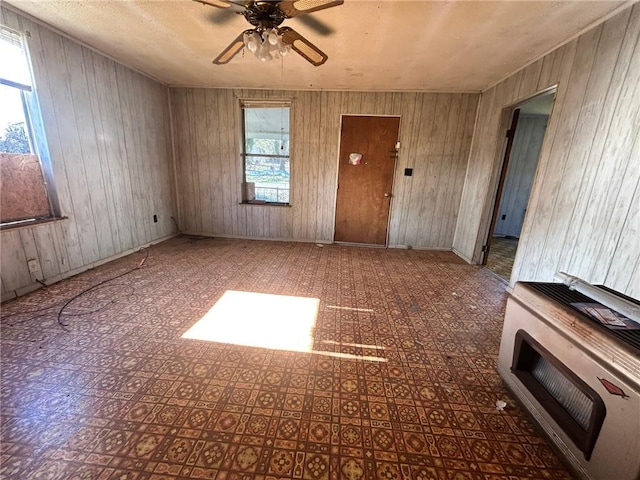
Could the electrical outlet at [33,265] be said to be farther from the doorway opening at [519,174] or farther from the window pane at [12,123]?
the doorway opening at [519,174]

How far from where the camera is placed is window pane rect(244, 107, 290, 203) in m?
4.54

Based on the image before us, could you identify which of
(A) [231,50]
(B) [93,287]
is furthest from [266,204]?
(A) [231,50]

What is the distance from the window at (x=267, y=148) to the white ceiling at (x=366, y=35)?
2.66 feet

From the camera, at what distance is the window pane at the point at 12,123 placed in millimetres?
2324

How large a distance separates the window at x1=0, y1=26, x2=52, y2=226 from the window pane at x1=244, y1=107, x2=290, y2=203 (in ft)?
8.57

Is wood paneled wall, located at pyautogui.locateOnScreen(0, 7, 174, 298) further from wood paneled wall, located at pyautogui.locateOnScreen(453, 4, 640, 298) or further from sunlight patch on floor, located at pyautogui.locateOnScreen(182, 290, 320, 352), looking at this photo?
wood paneled wall, located at pyautogui.locateOnScreen(453, 4, 640, 298)

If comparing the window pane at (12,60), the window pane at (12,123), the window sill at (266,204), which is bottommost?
the window sill at (266,204)

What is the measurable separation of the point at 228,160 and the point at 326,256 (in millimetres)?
2437

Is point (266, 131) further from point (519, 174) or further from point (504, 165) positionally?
point (519, 174)

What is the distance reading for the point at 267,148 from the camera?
15.2 ft

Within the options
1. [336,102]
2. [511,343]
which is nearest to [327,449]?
[511,343]

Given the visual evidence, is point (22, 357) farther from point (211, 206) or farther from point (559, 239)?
A: point (559, 239)

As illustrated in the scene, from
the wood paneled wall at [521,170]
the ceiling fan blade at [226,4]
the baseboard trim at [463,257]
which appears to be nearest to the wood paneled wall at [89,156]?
the ceiling fan blade at [226,4]

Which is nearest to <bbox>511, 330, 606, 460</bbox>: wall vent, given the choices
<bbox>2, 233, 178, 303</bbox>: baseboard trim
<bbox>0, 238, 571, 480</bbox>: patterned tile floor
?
<bbox>0, 238, 571, 480</bbox>: patterned tile floor
